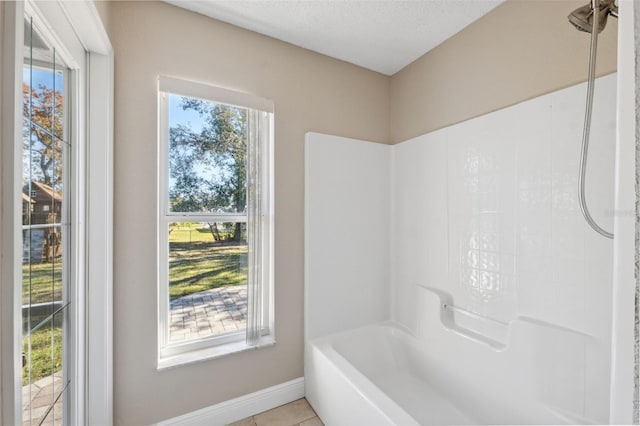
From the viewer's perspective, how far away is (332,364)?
1688 mm

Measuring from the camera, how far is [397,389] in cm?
186

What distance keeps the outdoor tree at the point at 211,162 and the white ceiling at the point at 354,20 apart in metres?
0.55

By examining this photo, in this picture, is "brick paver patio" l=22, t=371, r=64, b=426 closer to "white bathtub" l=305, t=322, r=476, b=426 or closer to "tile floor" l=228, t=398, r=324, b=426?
"tile floor" l=228, t=398, r=324, b=426

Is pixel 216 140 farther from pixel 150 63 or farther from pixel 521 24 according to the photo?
pixel 521 24

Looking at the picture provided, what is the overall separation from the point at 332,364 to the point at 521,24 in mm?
2218

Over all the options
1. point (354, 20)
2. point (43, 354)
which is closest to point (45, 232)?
point (43, 354)

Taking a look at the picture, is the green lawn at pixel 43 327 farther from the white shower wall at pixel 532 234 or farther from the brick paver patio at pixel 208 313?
the white shower wall at pixel 532 234

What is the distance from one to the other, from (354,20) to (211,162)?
127 cm

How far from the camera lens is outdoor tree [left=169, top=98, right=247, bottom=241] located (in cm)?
171

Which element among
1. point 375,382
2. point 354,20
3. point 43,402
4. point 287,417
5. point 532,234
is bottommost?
point 287,417

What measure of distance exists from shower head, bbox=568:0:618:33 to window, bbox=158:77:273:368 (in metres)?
1.57

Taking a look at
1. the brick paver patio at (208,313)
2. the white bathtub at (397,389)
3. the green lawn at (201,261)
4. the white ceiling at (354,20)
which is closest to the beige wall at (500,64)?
the white ceiling at (354,20)

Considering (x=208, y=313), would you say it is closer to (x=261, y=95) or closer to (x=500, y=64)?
(x=261, y=95)
